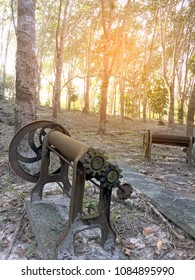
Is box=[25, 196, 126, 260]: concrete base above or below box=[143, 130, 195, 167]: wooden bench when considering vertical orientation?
below

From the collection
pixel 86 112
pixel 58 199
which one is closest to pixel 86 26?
pixel 86 112

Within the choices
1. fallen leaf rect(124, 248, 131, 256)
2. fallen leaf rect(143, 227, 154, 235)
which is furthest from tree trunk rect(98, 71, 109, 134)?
fallen leaf rect(124, 248, 131, 256)

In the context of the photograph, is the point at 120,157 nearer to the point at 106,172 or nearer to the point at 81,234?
the point at 81,234

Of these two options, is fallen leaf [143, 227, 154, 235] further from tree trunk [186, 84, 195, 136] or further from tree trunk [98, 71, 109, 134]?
tree trunk [98, 71, 109, 134]

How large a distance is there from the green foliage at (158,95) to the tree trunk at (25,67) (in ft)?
51.1

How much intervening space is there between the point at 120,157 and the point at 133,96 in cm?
1834

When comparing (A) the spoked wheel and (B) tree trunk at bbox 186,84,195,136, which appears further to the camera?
(B) tree trunk at bbox 186,84,195,136

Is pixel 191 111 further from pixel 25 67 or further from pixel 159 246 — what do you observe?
pixel 159 246

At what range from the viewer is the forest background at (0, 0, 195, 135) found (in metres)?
4.76

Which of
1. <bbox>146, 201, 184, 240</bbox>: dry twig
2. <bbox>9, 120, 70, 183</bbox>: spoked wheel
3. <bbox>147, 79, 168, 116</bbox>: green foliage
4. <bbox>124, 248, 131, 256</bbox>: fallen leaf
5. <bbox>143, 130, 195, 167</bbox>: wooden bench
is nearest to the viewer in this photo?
<bbox>124, 248, 131, 256</bbox>: fallen leaf

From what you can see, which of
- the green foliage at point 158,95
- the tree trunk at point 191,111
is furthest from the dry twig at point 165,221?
the green foliage at point 158,95

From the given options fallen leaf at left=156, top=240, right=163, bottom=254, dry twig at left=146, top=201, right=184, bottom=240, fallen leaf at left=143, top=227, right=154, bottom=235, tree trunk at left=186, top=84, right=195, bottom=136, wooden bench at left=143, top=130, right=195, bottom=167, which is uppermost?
tree trunk at left=186, top=84, right=195, bottom=136

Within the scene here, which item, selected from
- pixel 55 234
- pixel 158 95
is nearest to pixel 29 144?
pixel 55 234

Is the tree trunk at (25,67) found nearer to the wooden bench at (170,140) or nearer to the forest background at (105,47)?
the forest background at (105,47)
